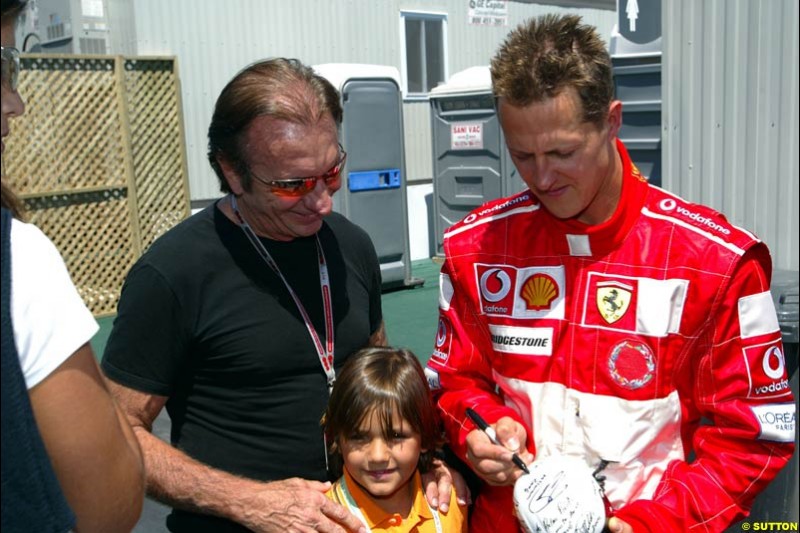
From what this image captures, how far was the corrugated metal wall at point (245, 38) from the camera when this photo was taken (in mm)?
10125

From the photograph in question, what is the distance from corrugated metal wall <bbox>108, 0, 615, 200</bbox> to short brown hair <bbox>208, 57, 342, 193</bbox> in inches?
326

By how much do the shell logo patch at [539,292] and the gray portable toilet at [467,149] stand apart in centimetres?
822

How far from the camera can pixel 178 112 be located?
10.3 metres

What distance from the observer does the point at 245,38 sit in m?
10.7

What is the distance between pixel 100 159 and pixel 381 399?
28.5 feet

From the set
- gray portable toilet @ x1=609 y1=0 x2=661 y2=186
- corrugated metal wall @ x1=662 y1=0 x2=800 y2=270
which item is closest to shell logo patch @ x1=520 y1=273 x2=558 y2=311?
corrugated metal wall @ x1=662 y1=0 x2=800 y2=270

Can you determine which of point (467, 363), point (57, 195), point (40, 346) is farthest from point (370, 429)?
point (57, 195)

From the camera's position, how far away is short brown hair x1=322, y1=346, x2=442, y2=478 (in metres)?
2.26

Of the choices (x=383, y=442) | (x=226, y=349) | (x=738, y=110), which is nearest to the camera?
(x=226, y=349)

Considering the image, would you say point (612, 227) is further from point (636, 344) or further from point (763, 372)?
point (763, 372)

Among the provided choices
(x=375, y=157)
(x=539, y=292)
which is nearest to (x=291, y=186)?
(x=539, y=292)

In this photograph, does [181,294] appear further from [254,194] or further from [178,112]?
[178,112]

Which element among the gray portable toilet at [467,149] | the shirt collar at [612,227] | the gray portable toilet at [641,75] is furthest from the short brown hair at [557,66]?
the gray portable toilet at [467,149]

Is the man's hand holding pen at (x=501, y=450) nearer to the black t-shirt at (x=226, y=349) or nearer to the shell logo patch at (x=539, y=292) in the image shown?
the shell logo patch at (x=539, y=292)
